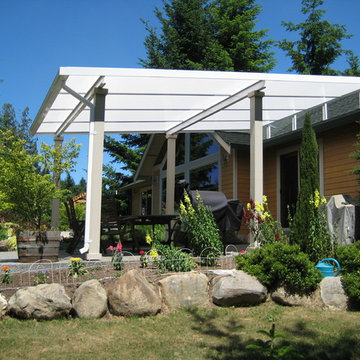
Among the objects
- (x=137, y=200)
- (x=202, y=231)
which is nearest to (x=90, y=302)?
(x=202, y=231)

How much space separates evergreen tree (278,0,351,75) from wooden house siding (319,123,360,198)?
49.5 feet

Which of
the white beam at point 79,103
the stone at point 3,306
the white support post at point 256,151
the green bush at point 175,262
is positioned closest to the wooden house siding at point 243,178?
the white support post at point 256,151

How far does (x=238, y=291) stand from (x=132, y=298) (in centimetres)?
122

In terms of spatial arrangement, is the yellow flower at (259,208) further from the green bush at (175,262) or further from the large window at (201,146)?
the large window at (201,146)

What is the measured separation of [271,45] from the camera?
24.1 meters

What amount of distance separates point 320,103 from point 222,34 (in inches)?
641

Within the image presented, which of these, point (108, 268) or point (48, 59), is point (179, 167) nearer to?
point (48, 59)

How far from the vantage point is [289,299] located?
4.80 meters

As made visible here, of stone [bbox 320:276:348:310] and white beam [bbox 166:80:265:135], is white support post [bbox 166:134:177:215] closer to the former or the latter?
white beam [bbox 166:80:265:135]

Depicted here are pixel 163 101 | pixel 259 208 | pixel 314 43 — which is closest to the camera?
pixel 259 208

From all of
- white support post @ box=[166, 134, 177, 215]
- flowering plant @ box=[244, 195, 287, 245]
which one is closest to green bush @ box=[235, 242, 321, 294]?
flowering plant @ box=[244, 195, 287, 245]

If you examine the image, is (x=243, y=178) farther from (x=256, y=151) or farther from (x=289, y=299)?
(x=289, y=299)

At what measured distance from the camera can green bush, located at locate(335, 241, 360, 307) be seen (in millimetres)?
4543

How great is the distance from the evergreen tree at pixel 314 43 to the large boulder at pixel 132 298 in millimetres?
20900
